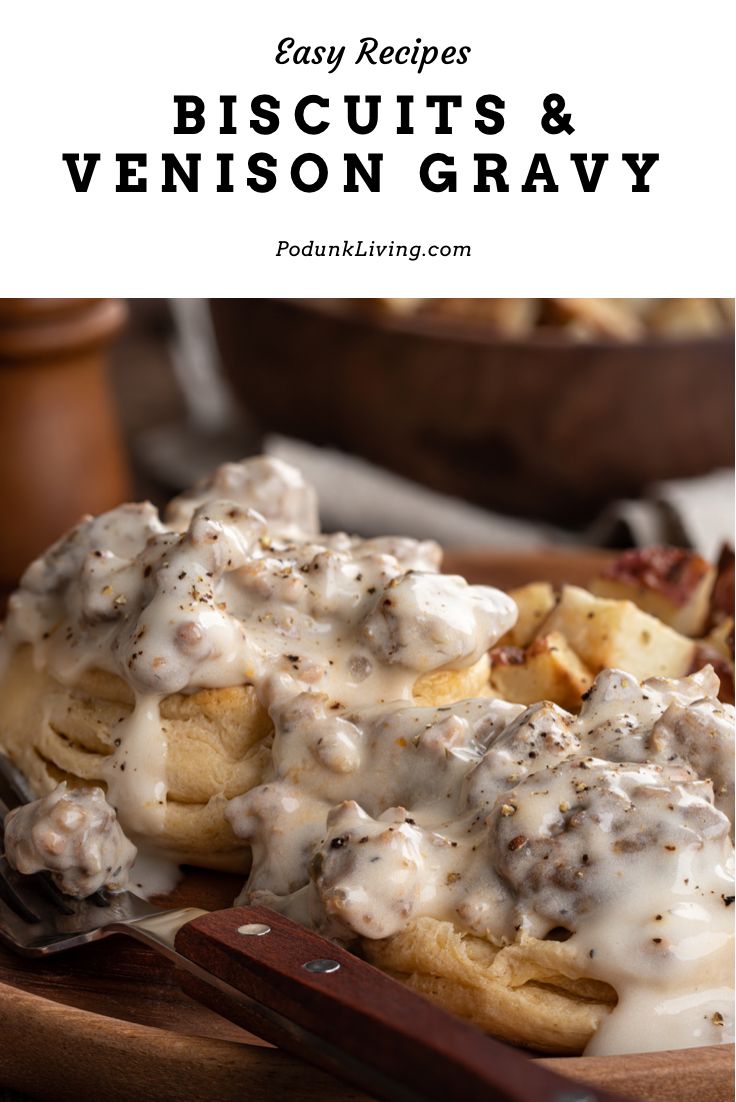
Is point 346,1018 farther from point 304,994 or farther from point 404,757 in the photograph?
point 404,757

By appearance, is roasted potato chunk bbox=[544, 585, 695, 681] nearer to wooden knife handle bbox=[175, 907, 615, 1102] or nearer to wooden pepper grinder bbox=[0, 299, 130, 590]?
wooden knife handle bbox=[175, 907, 615, 1102]

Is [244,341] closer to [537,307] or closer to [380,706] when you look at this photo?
[537,307]

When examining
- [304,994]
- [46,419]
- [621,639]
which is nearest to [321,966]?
[304,994]

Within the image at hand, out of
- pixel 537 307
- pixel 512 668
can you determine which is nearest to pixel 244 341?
pixel 537 307

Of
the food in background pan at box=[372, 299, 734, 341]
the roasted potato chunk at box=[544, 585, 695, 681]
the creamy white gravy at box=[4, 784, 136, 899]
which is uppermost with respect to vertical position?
the creamy white gravy at box=[4, 784, 136, 899]

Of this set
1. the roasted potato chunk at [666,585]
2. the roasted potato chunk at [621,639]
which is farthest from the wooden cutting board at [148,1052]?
the roasted potato chunk at [666,585]

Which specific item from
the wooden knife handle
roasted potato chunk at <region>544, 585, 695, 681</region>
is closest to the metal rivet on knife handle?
the wooden knife handle
